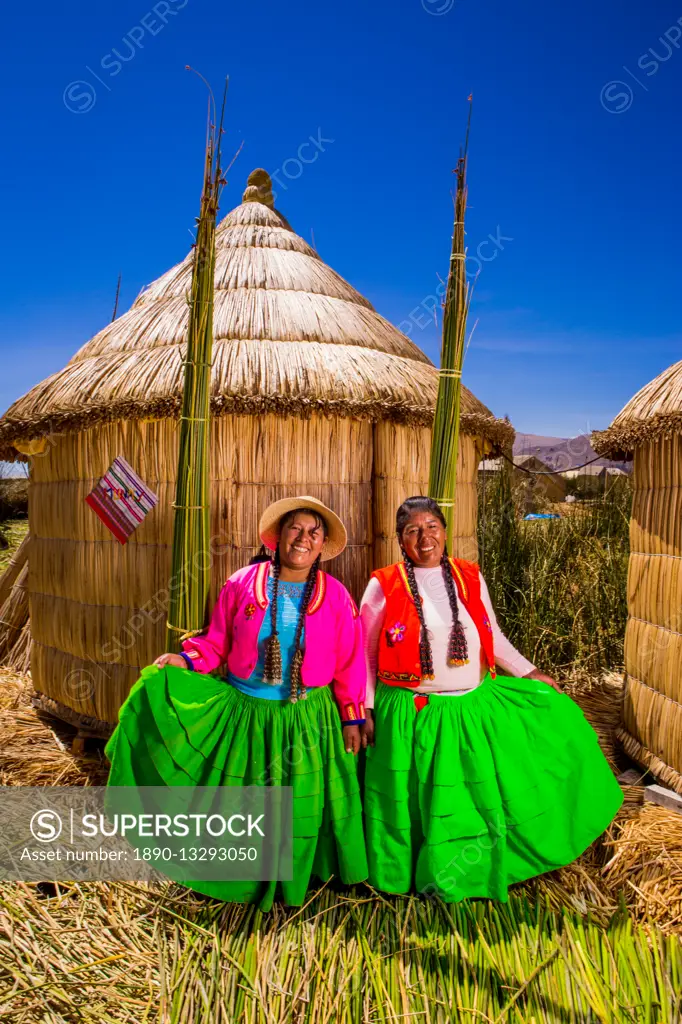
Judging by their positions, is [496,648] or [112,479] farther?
[112,479]

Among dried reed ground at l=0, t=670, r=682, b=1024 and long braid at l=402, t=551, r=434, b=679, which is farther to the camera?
long braid at l=402, t=551, r=434, b=679

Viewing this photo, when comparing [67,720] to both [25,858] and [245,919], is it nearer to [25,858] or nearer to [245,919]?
[25,858]

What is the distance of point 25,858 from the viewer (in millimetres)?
2871

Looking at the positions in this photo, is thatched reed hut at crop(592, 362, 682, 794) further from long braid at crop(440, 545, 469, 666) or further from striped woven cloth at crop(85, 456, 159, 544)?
striped woven cloth at crop(85, 456, 159, 544)

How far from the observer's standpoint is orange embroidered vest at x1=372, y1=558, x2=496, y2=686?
2.53 meters

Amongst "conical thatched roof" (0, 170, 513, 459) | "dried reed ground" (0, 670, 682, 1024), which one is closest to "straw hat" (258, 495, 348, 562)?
"conical thatched roof" (0, 170, 513, 459)

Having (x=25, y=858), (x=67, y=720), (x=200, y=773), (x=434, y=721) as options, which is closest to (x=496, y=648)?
(x=434, y=721)

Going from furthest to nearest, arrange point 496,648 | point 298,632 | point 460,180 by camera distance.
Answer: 1. point 460,180
2. point 496,648
3. point 298,632

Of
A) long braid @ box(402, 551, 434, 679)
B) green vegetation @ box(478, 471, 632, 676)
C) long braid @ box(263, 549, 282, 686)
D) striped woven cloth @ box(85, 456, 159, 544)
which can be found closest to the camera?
long braid @ box(263, 549, 282, 686)

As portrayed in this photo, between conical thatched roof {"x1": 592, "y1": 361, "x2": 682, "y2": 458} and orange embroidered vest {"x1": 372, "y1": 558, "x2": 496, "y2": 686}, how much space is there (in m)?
1.44

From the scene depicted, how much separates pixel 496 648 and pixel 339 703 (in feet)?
2.33

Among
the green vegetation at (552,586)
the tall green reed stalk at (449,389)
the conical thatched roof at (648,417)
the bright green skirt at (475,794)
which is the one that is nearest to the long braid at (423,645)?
the bright green skirt at (475,794)

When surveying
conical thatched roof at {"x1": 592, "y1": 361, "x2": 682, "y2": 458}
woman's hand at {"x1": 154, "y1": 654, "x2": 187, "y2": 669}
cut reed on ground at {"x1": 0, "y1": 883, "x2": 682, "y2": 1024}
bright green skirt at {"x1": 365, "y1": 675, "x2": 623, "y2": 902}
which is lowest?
cut reed on ground at {"x1": 0, "y1": 883, "x2": 682, "y2": 1024}

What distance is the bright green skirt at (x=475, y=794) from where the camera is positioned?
2.43 metres
